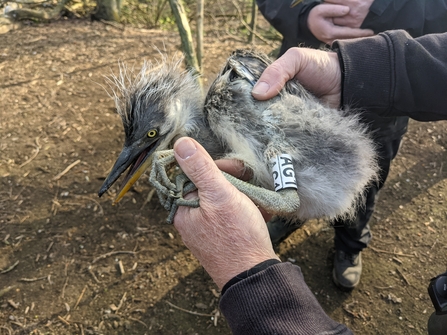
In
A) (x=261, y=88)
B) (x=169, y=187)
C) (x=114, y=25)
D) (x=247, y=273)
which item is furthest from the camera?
(x=114, y=25)

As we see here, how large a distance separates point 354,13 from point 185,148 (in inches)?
61.3

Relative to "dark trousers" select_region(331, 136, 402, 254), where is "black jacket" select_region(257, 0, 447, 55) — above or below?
above

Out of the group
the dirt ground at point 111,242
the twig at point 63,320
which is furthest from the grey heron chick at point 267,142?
the twig at point 63,320

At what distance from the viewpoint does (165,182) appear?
6.24 ft

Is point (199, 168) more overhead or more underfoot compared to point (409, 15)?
more underfoot

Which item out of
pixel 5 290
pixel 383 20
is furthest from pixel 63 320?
pixel 383 20

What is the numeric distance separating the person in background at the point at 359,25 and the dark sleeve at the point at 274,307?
4.02 feet

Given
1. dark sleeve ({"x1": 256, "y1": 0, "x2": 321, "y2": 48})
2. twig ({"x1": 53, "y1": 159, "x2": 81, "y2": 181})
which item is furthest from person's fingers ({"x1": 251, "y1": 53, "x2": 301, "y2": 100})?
twig ({"x1": 53, "y1": 159, "x2": 81, "y2": 181})

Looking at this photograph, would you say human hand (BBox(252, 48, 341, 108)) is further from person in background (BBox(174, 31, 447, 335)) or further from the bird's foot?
the bird's foot

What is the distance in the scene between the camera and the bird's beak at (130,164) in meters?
2.26

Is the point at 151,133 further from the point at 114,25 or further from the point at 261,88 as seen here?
the point at 114,25

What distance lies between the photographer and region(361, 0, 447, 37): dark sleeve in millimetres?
2461

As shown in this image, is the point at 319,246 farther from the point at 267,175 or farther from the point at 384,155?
the point at 267,175

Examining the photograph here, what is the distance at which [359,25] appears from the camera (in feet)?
8.45
